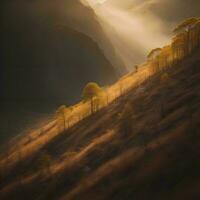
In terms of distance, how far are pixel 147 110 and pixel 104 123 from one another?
20074 millimetres

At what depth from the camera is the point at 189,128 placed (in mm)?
70375

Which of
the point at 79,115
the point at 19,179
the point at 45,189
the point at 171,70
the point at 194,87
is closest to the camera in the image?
the point at 45,189

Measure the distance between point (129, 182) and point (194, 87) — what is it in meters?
45.8

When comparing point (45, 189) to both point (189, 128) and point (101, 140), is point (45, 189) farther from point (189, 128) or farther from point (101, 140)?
point (189, 128)

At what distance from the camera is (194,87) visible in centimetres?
9938

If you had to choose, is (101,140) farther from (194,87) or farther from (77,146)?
(194,87)

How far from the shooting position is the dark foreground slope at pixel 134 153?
192 ft

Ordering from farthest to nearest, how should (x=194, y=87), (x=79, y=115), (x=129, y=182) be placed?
(x=79, y=115) → (x=194, y=87) → (x=129, y=182)

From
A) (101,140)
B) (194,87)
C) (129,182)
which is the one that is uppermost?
(194,87)

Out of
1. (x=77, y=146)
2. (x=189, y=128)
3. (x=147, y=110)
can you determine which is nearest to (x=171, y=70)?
(x=147, y=110)

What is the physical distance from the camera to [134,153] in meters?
75.9

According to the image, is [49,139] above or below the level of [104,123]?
above

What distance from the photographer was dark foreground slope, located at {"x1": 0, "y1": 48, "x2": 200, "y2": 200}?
58438 mm

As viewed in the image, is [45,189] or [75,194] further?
[45,189]
